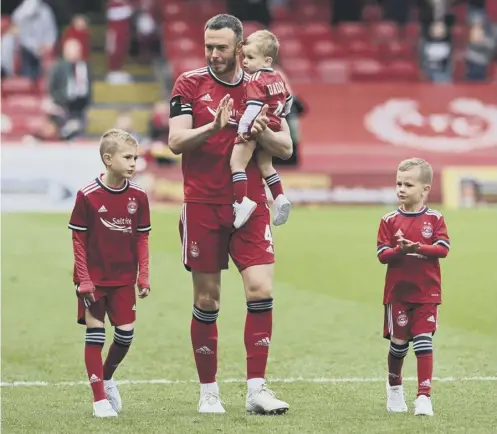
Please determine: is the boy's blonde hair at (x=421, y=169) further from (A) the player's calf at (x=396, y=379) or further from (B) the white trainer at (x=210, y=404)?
(B) the white trainer at (x=210, y=404)

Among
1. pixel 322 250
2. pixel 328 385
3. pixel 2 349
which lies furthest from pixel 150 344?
pixel 322 250

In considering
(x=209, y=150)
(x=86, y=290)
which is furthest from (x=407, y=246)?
(x=86, y=290)

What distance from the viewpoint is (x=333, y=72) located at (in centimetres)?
2791

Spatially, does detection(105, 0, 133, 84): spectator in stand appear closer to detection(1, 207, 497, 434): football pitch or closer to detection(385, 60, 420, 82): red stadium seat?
detection(385, 60, 420, 82): red stadium seat

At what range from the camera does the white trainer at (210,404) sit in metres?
8.80

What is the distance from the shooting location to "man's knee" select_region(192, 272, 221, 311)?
29.1 feet

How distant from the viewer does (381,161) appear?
24625mm

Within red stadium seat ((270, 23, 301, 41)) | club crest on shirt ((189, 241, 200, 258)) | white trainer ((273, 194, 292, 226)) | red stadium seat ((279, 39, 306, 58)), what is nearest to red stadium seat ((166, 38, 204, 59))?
red stadium seat ((279, 39, 306, 58))

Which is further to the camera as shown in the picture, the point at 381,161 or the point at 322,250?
the point at 381,161

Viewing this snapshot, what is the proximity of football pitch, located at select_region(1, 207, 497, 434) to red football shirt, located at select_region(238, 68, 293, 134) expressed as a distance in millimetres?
1718

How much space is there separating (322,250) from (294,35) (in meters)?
12.7

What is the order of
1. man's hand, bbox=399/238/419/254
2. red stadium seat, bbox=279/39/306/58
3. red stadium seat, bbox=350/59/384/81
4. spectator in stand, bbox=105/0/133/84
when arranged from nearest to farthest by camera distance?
man's hand, bbox=399/238/419/254
red stadium seat, bbox=350/59/384/81
red stadium seat, bbox=279/39/306/58
spectator in stand, bbox=105/0/133/84

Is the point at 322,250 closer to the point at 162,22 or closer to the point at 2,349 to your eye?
the point at 2,349

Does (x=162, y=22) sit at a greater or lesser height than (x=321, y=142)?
greater
